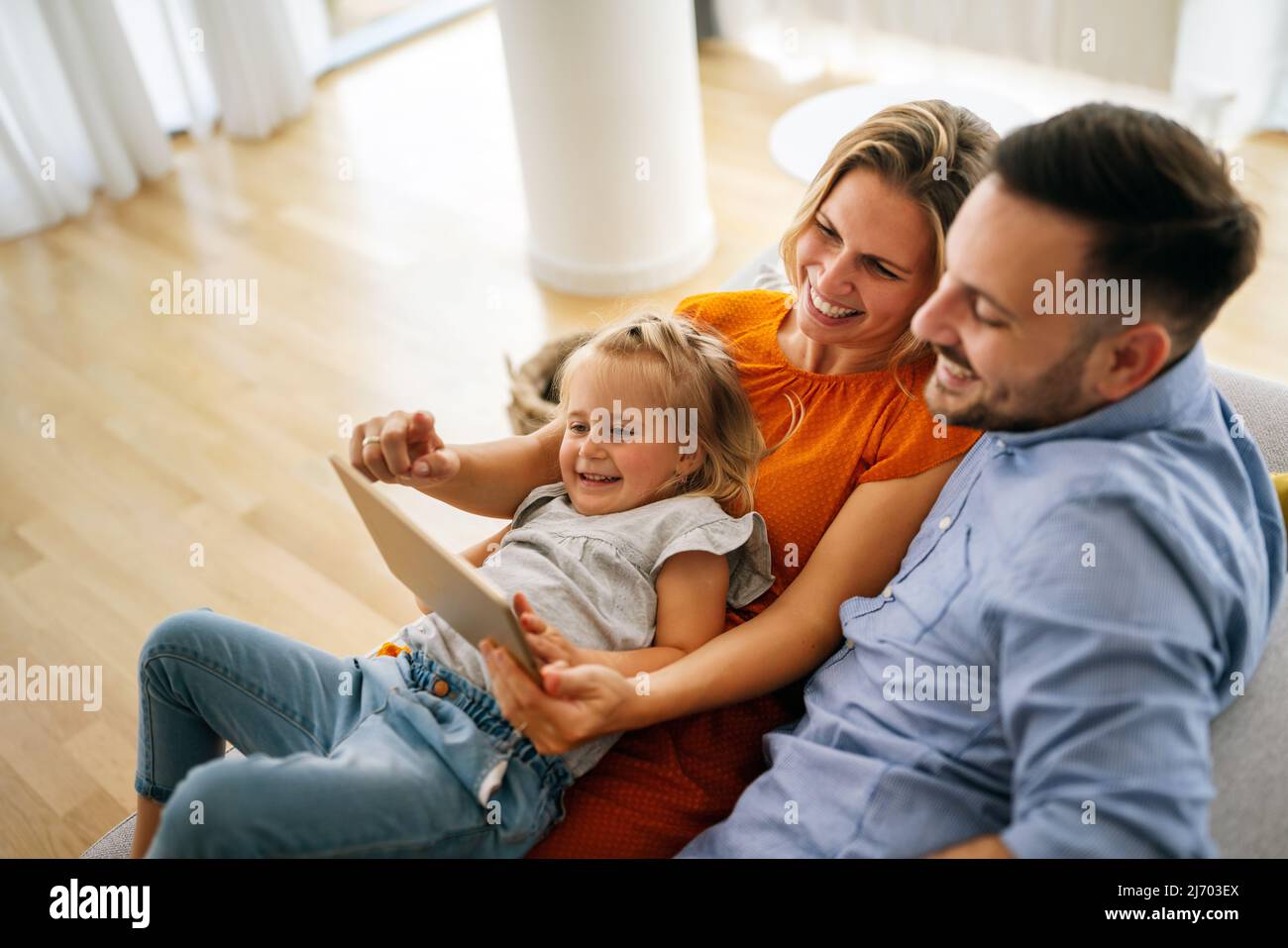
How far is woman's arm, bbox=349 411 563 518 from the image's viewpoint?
1.48 meters

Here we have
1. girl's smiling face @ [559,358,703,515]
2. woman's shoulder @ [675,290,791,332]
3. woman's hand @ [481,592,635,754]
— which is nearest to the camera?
woman's hand @ [481,592,635,754]

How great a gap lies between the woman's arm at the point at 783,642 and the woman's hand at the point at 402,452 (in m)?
0.39

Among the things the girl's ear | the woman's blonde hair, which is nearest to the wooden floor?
the girl's ear

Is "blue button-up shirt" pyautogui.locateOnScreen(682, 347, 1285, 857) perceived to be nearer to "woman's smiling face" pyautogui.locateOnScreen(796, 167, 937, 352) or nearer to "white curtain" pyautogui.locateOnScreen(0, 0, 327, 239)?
"woman's smiling face" pyautogui.locateOnScreen(796, 167, 937, 352)

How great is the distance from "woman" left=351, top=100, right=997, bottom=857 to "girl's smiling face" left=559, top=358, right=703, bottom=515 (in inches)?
5.8

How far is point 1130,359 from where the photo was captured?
1100 millimetres

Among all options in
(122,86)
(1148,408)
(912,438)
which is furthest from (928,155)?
(122,86)

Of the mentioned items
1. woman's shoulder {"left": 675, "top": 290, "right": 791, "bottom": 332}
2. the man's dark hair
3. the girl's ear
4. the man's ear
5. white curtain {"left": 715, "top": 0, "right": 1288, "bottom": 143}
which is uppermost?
the man's dark hair

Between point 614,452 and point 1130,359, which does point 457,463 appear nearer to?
point 614,452

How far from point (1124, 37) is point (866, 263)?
2885mm

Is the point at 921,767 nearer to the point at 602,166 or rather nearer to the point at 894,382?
the point at 894,382

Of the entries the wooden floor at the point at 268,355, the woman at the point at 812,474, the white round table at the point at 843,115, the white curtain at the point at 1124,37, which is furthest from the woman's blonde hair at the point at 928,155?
the white curtain at the point at 1124,37

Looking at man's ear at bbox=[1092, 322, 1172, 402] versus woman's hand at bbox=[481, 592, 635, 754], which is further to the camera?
woman's hand at bbox=[481, 592, 635, 754]

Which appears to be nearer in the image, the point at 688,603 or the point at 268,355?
the point at 688,603
